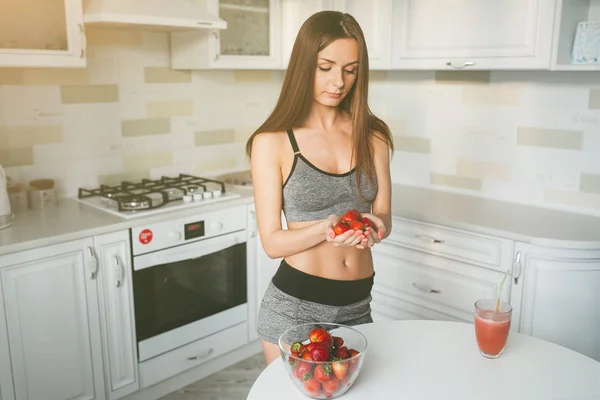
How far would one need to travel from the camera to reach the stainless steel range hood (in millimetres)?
2359

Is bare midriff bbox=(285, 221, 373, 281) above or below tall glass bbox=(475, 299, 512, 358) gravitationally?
above

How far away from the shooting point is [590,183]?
2.55m

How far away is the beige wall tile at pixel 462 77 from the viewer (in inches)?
110

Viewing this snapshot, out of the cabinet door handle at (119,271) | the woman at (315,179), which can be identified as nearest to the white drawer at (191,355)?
the cabinet door handle at (119,271)

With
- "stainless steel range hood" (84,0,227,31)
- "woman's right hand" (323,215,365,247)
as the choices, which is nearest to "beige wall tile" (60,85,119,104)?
"stainless steel range hood" (84,0,227,31)

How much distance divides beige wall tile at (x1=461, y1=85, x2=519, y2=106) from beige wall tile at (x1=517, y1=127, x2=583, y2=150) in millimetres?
147

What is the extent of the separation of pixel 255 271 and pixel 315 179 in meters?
1.45

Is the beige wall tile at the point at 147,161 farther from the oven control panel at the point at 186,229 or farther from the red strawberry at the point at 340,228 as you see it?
the red strawberry at the point at 340,228

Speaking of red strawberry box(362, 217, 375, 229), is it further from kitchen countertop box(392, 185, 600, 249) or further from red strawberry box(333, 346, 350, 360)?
kitchen countertop box(392, 185, 600, 249)

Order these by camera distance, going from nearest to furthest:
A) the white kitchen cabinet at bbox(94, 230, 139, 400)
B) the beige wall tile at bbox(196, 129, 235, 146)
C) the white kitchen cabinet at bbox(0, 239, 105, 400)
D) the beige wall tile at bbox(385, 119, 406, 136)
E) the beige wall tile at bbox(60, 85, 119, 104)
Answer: the white kitchen cabinet at bbox(0, 239, 105, 400) < the white kitchen cabinet at bbox(94, 230, 139, 400) < the beige wall tile at bbox(60, 85, 119, 104) < the beige wall tile at bbox(385, 119, 406, 136) < the beige wall tile at bbox(196, 129, 235, 146)

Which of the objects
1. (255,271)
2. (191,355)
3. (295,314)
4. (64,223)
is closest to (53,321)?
(64,223)

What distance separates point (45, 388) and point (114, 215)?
0.71m

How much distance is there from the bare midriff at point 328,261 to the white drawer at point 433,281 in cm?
101

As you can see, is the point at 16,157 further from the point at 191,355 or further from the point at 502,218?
the point at 502,218
